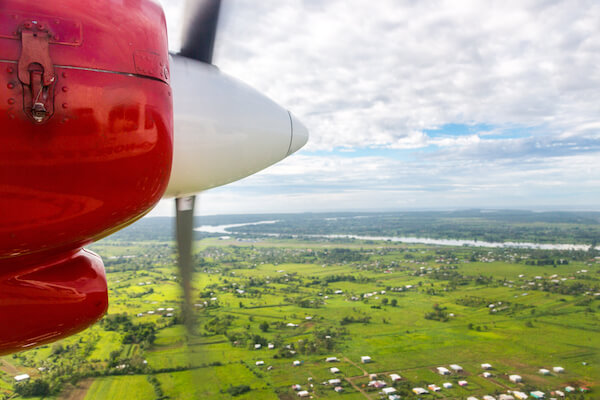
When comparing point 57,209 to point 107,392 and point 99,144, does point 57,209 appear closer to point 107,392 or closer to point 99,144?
point 99,144

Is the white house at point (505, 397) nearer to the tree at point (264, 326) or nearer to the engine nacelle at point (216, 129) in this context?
the tree at point (264, 326)

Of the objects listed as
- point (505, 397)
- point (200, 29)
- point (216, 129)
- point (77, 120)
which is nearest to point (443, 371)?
point (505, 397)

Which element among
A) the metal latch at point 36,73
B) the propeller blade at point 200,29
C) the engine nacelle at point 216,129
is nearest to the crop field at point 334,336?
the engine nacelle at point 216,129

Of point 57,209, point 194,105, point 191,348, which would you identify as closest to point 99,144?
point 57,209

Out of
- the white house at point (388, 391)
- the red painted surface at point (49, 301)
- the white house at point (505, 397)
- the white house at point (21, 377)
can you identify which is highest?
the red painted surface at point (49, 301)

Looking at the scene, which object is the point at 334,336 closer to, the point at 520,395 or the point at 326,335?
the point at 326,335

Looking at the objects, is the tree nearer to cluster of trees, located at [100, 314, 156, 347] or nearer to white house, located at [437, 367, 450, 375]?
cluster of trees, located at [100, 314, 156, 347]
